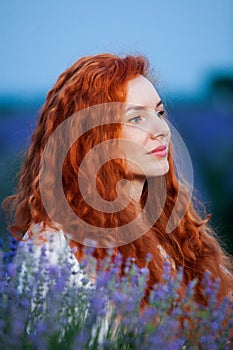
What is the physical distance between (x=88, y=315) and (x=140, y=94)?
1.08 m

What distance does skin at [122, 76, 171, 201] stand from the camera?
89.1 inches

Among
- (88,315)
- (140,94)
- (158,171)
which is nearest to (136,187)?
(158,171)

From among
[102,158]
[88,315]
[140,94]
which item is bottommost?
[88,315]

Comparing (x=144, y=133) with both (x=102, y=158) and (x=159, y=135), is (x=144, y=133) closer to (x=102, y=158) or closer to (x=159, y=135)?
(x=159, y=135)

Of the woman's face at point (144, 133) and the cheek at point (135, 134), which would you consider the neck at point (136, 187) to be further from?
the cheek at point (135, 134)

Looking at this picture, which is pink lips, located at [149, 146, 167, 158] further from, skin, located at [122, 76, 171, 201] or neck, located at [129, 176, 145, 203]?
neck, located at [129, 176, 145, 203]

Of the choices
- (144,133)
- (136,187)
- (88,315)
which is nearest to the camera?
(88,315)

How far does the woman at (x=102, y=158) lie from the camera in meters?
2.25

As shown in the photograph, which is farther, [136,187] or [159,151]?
[136,187]

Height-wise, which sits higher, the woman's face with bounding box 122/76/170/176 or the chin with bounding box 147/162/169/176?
the woman's face with bounding box 122/76/170/176

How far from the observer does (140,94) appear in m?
2.33

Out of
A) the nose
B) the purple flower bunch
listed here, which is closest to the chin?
the nose

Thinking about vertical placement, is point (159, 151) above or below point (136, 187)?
above

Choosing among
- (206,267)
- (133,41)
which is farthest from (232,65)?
(206,267)
